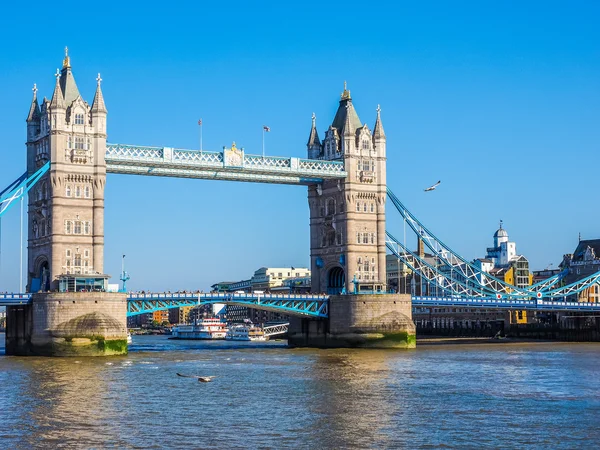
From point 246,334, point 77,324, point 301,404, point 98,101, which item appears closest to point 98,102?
point 98,101

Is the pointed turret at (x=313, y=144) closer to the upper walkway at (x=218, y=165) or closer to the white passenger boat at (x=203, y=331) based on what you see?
the upper walkway at (x=218, y=165)

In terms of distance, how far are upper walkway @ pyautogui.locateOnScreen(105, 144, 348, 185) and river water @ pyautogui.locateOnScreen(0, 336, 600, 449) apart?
20824mm

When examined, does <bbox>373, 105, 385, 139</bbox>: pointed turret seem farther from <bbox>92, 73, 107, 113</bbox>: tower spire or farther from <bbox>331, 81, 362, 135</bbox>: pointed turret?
<bbox>92, 73, 107, 113</bbox>: tower spire

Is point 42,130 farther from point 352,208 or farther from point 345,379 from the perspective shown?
point 345,379

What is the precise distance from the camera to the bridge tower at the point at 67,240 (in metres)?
86.8

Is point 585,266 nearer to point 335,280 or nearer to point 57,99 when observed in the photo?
point 335,280

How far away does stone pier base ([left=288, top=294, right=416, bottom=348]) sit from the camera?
102438 mm

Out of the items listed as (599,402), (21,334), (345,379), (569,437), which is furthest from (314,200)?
(569,437)

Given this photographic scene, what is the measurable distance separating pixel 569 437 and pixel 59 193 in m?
60.2

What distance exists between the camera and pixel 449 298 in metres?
113

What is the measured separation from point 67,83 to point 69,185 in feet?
31.6

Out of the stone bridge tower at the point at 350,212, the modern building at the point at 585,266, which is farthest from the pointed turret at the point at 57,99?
the modern building at the point at 585,266

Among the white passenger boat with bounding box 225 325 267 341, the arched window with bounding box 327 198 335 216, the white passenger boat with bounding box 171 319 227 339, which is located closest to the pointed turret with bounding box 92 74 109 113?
the arched window with bounding box 327 198 335 216

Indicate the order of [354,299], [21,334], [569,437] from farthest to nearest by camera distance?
1. [354,299]
2. [21,334]
3. [569,437]
